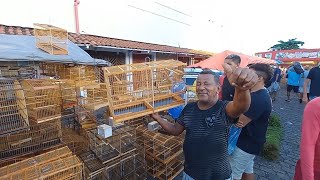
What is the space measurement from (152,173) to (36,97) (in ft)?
7.64

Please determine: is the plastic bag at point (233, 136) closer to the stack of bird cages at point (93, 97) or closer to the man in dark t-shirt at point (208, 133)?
the man in dark t-shirt at point (208, 133)

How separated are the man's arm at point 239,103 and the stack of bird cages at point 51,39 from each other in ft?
17.3

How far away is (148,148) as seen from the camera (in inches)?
148

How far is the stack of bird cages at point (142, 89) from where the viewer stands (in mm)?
2083

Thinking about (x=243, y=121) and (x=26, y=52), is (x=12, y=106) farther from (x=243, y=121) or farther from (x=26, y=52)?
(x=243, y=121)

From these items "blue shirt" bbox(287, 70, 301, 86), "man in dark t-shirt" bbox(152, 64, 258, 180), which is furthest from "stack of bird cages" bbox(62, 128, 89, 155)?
"blue shirt" bbox(287, 70, 301, 86)

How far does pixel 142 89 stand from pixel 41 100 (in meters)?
1.64

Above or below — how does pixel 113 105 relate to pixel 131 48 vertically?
below

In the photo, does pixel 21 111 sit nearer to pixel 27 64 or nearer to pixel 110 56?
pixel 27 64

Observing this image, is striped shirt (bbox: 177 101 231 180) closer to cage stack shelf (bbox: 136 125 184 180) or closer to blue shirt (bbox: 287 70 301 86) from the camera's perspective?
cage stack shelf (bbox: 136 125 184 180)

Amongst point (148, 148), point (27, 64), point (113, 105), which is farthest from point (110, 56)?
point (113, 105)

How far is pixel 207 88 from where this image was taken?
192 cm

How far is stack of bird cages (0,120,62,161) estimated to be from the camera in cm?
288

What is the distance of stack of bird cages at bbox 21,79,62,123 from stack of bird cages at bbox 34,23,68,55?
2.80 m
